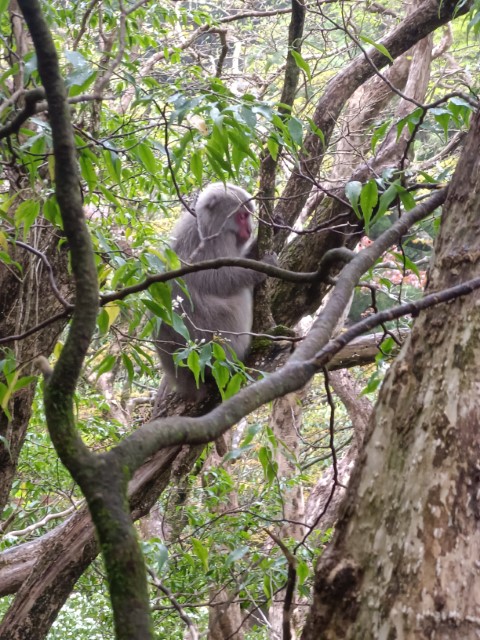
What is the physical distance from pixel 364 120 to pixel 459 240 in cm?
486

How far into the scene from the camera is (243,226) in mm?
4961

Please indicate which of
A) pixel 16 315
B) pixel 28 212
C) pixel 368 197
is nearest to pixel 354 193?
pixel 368 197

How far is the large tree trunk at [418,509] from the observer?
1.18 m

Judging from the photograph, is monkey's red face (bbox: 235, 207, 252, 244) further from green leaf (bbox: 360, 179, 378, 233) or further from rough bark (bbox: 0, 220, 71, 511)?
green leaf (bbox: 360, 179, 378, 233)

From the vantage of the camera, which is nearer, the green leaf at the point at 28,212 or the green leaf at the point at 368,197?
the green leaf at the point at 368,197

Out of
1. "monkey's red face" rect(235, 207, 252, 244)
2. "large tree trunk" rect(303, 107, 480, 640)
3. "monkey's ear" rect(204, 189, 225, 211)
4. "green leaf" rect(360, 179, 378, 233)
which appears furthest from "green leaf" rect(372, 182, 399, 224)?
"monkey's ear" rect(204, 189, 225, 211)

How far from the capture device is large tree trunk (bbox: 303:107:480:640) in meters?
1.18

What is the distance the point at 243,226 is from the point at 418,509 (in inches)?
151

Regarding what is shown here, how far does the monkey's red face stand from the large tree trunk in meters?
3.44

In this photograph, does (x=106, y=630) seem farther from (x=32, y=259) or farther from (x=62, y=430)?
(x=62, y=430)

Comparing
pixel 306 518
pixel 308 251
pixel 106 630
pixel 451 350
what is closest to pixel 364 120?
pixel 308 251

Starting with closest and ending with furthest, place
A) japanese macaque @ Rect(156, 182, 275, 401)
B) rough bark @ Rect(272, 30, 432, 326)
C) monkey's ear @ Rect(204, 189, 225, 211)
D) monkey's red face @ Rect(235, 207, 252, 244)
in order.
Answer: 1. rough bark @ Rect(272, 30, 432, 326)
2. japanese macaque @ Rect(156, 182, 275, 401)
3. monkey's red face @ Rect(235, 207, 252, 244)
4. monkey's ear @ Rect(204, 189, 225, 211)

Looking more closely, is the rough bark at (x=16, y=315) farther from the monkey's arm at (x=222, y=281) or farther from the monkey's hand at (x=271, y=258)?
the monkey's arm at (x=222, y=281)

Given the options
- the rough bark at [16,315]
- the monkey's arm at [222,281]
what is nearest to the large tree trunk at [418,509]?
the rough bark at [16,315]
